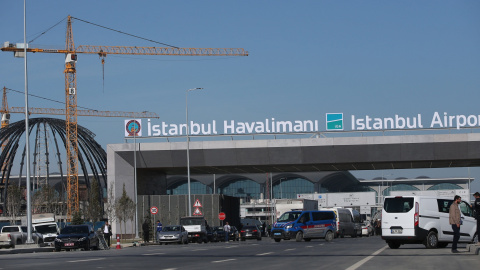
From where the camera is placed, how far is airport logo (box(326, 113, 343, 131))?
60.8 m

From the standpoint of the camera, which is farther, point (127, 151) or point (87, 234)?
point (127, 151)

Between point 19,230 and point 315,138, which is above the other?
point 315,138

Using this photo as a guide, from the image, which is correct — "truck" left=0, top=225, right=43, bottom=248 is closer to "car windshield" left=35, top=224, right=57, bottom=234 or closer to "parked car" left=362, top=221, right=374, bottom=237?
"car windshield" left=35, top=224, right=57, bottom=234

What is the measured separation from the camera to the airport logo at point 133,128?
62.6 metres

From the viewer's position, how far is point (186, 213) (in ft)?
221

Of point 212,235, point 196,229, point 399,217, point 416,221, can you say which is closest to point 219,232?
point 212,235

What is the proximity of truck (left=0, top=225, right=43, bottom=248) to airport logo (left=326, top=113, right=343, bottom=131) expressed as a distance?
24.6 metres

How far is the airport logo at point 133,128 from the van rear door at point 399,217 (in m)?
35.4

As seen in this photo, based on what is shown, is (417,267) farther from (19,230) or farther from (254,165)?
(254,165)

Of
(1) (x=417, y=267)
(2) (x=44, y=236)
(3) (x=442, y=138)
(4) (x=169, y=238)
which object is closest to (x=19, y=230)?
(2) (x=44, y=236)

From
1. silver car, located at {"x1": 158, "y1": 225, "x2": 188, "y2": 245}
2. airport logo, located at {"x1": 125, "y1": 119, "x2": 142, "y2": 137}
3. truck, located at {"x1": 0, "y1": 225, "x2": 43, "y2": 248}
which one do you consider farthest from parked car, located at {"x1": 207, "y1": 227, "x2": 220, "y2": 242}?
truck, located at {"x1": 0, "y1": 225, "x2": 43, "y2": 248}

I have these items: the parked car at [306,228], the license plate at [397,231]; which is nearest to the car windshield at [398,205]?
the license plate at [397,231]

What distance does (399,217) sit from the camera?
96.8ft

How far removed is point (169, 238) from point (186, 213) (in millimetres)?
17157
